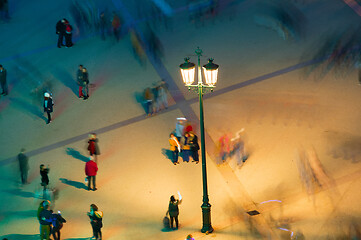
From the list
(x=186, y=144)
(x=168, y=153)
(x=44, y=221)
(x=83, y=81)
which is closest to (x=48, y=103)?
(x=83, y=81)

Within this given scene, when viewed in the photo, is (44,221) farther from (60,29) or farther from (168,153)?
(60,29)

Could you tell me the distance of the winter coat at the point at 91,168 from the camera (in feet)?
61.1

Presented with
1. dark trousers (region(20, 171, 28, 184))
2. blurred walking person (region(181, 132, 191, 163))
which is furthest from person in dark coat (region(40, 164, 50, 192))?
blurred walking person (region(181, 132, 191, 163))

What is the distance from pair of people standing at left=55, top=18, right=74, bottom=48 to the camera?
27.3m

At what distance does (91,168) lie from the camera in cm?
1864

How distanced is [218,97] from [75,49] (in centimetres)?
805

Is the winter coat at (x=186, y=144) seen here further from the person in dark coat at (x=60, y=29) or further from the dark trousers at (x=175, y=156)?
the person in dark coat at (x=60, y=29)

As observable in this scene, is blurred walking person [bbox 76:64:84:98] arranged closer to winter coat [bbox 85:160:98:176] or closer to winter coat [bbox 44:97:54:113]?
winter coat [bbox 44:97:54:113]

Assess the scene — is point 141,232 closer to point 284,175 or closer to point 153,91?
point 284,175

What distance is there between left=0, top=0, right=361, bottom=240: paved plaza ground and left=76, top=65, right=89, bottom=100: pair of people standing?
1.42ft

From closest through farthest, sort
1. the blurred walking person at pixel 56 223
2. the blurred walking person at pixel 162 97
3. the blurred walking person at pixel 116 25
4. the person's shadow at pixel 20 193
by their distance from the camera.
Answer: the blurred walking person at pixel 56 223, the person's shadow at pixel 20 193, the blurred walking person at pixel 162 97, the blurred walking person at pixel 116 25

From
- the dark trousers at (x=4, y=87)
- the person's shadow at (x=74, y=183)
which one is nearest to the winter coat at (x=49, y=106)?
the dark trousers at (x=4, y=87)

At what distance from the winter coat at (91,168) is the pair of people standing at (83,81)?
5.82 metres

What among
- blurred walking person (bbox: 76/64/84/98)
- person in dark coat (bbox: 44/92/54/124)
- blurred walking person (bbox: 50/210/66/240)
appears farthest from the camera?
blurred walking person (bbox: 76/64/84/98)
